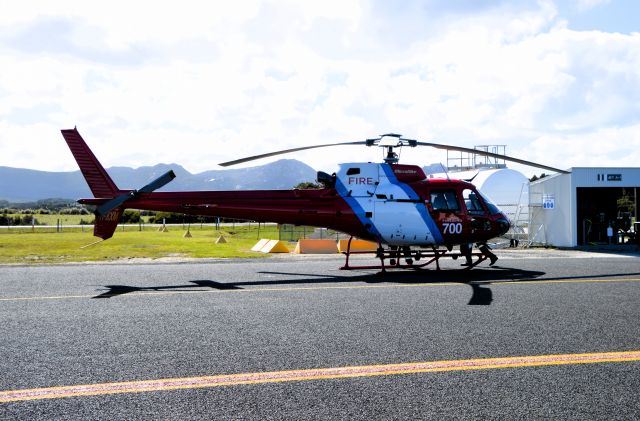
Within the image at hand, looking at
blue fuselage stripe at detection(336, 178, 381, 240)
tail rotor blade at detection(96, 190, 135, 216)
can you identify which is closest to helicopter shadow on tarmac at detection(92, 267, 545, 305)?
blue fuselage stripe at detection(336, 178, 381, 240)

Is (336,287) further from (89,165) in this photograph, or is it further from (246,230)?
(246,230)

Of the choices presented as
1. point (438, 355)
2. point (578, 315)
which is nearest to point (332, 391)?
point (438, 355)

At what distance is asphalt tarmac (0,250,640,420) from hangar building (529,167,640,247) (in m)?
17.7

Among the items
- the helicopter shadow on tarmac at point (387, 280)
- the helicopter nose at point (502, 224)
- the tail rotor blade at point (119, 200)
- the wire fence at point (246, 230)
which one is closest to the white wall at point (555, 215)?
the wire fence at point (246, 230)

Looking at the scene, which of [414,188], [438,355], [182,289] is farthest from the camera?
[414,188]

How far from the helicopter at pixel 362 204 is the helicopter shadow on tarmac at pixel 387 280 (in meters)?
0.61

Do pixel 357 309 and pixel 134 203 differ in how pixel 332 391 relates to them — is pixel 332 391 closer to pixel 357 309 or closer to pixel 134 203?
pixel 357 309

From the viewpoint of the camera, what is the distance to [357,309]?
374 inches

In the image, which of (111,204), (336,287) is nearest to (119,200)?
(111,204)

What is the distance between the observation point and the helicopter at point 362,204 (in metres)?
15.0

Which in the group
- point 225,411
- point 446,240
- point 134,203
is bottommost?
point 225,411

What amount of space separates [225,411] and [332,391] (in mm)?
1080

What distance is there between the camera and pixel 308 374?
575 centimetres

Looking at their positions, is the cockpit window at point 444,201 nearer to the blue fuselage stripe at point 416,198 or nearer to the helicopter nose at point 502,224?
the blue fuselage stripe at point 416,198
